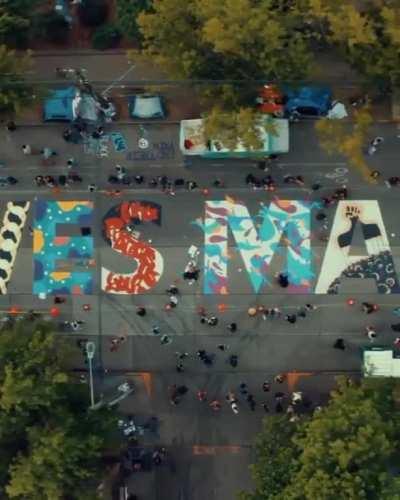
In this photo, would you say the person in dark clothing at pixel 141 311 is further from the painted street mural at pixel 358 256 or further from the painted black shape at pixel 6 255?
the painted street mural at pixel 358 256

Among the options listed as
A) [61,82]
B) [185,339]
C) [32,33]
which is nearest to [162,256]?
[185,339]

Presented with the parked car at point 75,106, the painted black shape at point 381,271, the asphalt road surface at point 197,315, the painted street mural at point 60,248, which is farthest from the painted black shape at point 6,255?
the painted black shape at point 381,271

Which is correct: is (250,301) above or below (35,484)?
above

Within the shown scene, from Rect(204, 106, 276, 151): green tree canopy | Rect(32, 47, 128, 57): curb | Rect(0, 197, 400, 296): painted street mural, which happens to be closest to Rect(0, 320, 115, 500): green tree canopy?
Rect(0, 197, 400, 296): painted street mural

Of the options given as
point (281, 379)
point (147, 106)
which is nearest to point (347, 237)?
point (281, 379)

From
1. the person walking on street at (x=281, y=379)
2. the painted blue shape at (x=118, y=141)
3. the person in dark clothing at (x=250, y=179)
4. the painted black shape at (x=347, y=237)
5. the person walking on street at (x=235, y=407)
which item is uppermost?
the painted blue shape at (x=118, y=141)

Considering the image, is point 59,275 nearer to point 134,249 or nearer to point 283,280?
point 134,249

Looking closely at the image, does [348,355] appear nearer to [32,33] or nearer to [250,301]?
[250,301]
